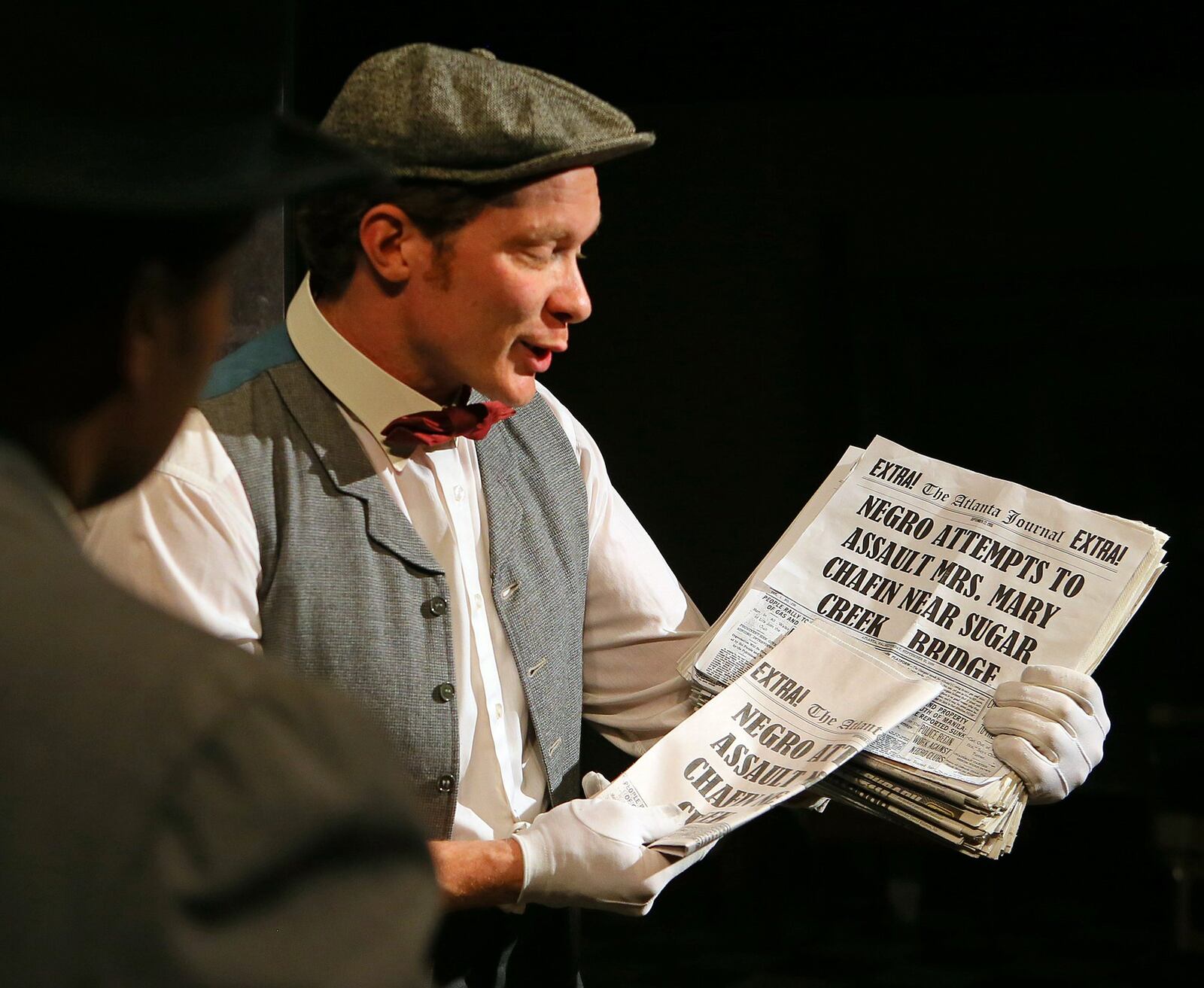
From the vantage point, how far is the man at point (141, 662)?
1.43 feet

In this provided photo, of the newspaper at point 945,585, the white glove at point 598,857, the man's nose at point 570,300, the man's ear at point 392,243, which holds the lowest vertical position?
the white glove at point 598,857

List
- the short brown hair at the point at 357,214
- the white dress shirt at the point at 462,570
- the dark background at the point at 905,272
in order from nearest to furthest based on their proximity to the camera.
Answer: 1. the white dress shirt at the point at 462,570
2. the short brown hair at the point at 357,214
3. the dark background at the point at 905,272

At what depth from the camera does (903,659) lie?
4.34ft

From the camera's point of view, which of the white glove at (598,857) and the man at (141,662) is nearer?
the man at (141,662)

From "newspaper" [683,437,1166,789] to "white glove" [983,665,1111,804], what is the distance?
17 mm

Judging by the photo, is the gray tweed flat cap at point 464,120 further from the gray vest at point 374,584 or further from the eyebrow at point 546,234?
the gray vest at point 374,584

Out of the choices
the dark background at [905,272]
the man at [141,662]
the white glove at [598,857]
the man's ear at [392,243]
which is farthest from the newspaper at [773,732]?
the dark background at [905,272]

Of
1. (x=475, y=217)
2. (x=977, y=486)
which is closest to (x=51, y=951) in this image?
(x=475, y=217)

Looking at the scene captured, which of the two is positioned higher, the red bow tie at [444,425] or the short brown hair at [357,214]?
the short brown hair at [357,214]

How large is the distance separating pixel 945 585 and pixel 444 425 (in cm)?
51

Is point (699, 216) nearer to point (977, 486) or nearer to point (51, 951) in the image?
point (977, 486)

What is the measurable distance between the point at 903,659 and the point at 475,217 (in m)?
0.58

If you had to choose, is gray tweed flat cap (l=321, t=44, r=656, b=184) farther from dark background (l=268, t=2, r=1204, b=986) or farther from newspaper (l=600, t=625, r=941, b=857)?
dark background (l=268, t=2, r=1204, b=986)

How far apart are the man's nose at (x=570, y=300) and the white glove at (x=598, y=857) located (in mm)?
459
